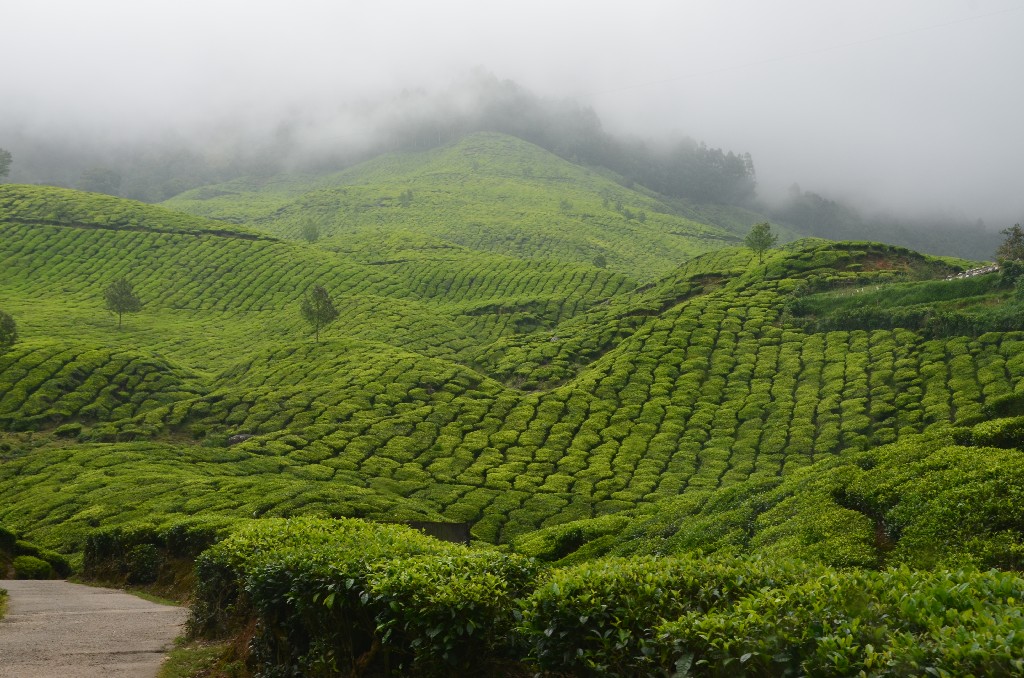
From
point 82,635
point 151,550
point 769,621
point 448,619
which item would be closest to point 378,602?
point 448,619

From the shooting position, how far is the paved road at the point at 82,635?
1252 cm

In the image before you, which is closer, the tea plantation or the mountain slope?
the tea plantation

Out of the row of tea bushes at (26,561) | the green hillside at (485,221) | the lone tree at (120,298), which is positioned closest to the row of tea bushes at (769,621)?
the row of tea bushes at (26,561)

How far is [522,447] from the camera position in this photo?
44906 millimetres

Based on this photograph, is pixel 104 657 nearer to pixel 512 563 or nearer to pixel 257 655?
pixel 257 655

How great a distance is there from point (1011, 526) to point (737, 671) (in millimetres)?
8257

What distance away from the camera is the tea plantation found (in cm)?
691

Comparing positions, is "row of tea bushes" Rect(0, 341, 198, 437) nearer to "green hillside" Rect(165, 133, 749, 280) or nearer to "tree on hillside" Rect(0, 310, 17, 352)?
"tree on hillside" Rect(0, 310, 17, 352)

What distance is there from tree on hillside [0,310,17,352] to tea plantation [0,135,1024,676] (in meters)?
1.59

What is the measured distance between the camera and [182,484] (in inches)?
1384

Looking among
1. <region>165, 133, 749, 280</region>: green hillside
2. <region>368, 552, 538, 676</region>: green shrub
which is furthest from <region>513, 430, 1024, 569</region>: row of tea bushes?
<region>165, 133, 749, 280</region>: green hillside

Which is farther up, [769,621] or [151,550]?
[769,621]

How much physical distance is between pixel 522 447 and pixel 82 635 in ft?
104

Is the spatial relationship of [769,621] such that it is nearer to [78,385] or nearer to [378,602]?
[378,602]
